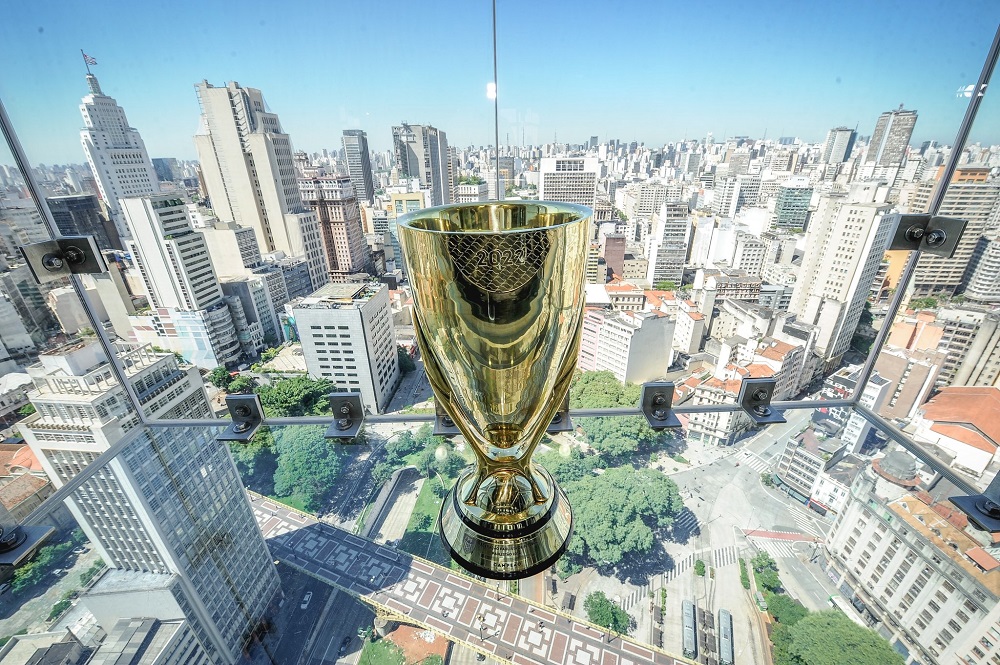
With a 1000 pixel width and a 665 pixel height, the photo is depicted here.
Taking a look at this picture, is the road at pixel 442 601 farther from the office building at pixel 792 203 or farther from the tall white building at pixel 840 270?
the office building at pixel 792 203

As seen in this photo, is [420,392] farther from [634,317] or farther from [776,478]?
[776,478]

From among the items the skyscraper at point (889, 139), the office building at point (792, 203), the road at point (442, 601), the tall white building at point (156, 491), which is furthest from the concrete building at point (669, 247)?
the tall white building at point (156, 491)

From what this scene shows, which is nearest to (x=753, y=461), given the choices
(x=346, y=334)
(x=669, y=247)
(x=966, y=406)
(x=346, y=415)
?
(x=966, y=406)

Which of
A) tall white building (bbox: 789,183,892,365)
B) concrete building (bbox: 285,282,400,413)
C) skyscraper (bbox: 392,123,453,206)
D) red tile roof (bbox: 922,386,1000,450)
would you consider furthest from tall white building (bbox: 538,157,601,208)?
red tile roof (bbox: 922,386,1000,450)

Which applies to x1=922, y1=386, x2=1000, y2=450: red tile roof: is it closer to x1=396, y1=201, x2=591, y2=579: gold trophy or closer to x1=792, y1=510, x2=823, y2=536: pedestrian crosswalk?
x1=792, y1=510, x2=823, y2=536: pedestrian crosswalk

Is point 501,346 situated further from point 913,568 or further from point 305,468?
point 913,568

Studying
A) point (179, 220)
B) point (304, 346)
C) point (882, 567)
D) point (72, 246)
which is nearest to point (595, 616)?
point (882, 567)
